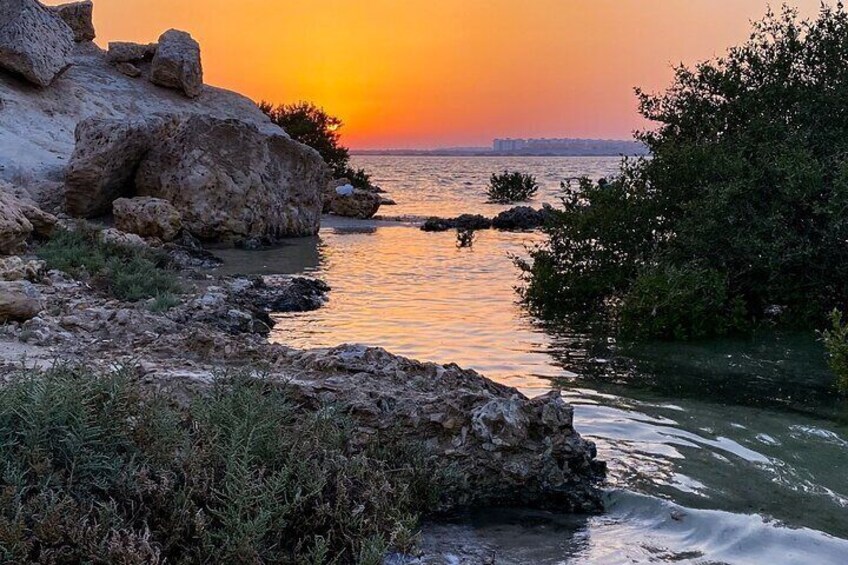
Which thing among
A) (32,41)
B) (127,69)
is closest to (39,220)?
(32,41)

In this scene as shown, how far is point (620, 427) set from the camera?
695cm

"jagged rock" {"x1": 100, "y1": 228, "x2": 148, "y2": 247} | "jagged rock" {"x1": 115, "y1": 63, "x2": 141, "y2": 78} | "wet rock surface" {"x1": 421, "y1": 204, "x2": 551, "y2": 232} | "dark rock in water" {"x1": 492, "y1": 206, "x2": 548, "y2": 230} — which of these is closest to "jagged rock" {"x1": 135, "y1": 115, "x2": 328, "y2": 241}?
"jagged rock" {"x1": 100, "y1": 228, "x2": 148, "y2": 247}

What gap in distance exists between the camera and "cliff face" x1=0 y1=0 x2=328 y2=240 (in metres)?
19.3

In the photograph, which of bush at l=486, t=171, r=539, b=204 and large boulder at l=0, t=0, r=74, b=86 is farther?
bush at l=486, t=171, r=539, b=204

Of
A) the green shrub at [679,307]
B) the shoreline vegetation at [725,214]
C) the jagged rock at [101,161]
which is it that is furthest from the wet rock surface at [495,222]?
the green shrub at [679,307]

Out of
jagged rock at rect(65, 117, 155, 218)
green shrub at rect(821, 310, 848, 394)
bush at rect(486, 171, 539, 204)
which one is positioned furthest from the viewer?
bush at rect(486, 171, 539, 204)

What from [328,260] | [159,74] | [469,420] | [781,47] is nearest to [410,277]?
[328,260]

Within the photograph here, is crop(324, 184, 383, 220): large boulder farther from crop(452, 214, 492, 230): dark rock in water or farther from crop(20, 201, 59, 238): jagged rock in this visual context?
crop(20, 201, 59, 238): jagged rock

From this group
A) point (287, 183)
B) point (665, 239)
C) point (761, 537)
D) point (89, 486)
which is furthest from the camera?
point (287, 183)

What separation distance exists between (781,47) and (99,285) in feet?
31.2

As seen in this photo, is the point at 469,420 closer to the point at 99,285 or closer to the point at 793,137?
the point at 99,285

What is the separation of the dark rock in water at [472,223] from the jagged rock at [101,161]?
10.8 metres

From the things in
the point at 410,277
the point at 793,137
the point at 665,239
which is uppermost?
the point at 793,137

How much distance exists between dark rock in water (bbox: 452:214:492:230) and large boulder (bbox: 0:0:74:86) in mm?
12226
